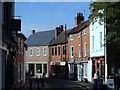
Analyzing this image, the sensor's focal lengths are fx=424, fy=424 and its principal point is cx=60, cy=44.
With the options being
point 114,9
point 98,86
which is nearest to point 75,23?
point 98,86

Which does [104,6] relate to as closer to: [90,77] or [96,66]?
[96,66]

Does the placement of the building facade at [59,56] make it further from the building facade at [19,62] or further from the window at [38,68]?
the building facade at [19,62]

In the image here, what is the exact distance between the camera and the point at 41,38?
8581 cm

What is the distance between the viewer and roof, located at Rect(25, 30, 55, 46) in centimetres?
8112

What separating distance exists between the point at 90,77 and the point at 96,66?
355cm

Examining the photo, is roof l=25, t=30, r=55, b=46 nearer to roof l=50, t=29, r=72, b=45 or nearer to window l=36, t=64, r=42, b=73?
roof l=50, t=29, r=72, b=45

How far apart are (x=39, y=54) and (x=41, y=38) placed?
5.00m

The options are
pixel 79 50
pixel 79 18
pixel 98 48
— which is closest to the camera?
pixel 98 48

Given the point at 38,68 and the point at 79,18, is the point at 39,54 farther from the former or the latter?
the point at 79,18

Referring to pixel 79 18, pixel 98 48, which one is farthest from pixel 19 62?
pixel 79 18

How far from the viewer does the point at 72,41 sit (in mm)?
61500

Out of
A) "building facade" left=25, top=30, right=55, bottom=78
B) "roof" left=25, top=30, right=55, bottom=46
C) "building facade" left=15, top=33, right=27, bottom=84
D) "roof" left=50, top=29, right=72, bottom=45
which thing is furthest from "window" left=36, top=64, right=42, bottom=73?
"building facade" left=15, top=33, right=27, bottom=84

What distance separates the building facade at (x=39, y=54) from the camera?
79.1 metres

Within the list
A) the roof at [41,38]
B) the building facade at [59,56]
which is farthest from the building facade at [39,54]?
the building facade at [59,56]
